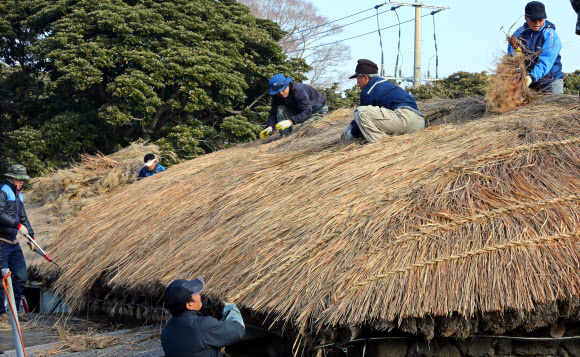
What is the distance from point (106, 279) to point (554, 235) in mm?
4073

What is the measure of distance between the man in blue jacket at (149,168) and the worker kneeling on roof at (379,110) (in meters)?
4.03

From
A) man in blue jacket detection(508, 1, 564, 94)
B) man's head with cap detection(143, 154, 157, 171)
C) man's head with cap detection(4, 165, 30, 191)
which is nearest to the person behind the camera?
man in blue jacket detection(508, 1, 564, 94)

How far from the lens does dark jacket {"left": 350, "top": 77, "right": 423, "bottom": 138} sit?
5.75m

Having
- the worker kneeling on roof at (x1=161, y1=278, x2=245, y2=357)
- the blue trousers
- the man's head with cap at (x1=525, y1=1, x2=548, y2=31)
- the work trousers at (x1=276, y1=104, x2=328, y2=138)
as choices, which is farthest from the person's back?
the work trousers at (x1=276, y1=104, x2=328, y2=138)

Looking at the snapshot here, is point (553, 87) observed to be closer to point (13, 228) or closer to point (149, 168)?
point (149, 168)

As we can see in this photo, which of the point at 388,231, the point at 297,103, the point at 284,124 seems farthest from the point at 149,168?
the point at 388,231

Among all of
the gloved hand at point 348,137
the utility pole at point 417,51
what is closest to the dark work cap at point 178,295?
the gloved hand at point 348,137

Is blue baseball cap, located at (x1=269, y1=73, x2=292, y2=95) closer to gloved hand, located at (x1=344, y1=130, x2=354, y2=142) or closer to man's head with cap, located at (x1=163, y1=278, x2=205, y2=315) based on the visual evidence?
gloved hand, located at (x1=344, y1=130, x2=354, y2=142)

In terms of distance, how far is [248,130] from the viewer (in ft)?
50.6

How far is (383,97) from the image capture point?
5.81m

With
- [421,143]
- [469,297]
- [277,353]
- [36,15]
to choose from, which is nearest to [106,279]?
[277,353]

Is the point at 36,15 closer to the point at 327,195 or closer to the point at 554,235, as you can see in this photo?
the point at 327,195

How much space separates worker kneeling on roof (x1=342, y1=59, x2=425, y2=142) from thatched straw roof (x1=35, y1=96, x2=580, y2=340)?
0.23m

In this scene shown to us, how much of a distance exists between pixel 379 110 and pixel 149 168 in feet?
15.5
